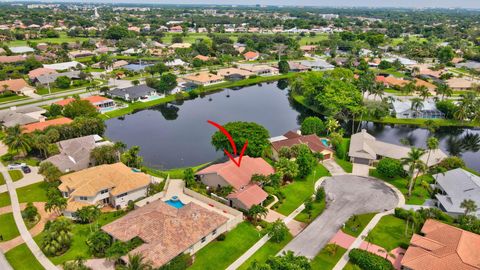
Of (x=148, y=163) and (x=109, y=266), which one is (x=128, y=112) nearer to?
(x=148, y=163)

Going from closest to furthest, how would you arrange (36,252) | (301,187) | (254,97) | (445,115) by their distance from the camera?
(36,252), (301,187), (445,115), (254,97)

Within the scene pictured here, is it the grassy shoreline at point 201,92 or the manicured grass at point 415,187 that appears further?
the grassy shoreline at point 201,92

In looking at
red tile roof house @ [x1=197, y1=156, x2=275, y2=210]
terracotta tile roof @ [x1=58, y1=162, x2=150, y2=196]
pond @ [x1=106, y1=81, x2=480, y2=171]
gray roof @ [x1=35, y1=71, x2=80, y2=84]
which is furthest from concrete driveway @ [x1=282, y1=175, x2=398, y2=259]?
gray roof @ [x1=35, y1=71, x2=80, y2=84]

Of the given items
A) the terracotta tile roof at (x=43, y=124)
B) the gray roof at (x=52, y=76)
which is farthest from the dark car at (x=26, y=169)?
the gray roof at (x=52, y=76)

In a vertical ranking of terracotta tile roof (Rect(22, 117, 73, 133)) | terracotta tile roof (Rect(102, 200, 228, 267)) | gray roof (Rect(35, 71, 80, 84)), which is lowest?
terracotta tile roof (Rect(102, 200, 228, 267))

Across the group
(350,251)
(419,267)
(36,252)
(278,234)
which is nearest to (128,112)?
(36,252)

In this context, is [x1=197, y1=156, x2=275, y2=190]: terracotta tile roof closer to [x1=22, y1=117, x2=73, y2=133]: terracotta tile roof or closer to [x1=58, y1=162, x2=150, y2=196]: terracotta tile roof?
[x1=58, y1=162, x2=150, y2=196]: terracotta tile roof

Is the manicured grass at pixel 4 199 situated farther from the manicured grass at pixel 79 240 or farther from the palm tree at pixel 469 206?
the palm tree at pixel 469 206
